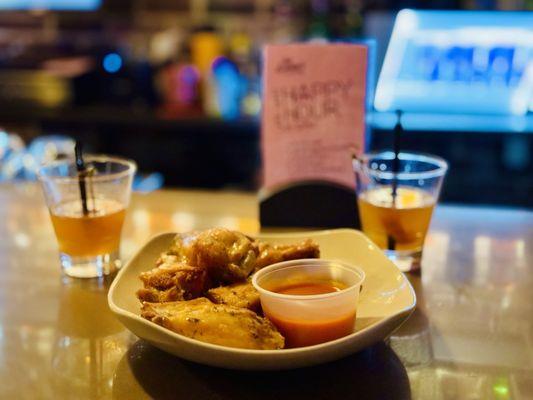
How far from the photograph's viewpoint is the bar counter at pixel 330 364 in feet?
2.83

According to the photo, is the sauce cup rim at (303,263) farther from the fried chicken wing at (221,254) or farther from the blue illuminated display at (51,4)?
the blue illuminated display at (51,4)

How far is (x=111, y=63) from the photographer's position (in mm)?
4043

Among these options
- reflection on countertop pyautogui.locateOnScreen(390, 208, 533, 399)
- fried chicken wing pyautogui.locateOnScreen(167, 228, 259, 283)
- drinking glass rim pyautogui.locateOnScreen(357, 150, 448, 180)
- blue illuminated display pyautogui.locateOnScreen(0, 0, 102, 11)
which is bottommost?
reflection on countertop pyautogui.locateOnScreen(390, 208, 533, 399)

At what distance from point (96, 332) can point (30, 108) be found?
3.17 meters

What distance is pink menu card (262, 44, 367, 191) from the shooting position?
1524mm

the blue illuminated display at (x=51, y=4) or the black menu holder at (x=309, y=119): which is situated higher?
the blue illuminated display at (x=51, y=4)

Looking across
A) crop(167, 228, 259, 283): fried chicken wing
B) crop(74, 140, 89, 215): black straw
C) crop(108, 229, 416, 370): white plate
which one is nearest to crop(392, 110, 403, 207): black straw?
crop(108, 229, 416, 370): white plate

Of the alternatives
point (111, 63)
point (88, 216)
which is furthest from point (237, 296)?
point (111, 63)

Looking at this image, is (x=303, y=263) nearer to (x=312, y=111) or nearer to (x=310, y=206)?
(x=310, y=206)

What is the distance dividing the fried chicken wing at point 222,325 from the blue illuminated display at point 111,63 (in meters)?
3.39

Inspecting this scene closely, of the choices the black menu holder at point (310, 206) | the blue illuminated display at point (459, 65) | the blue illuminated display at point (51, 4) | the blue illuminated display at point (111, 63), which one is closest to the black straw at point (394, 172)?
the black menu holder at point (310, 206)

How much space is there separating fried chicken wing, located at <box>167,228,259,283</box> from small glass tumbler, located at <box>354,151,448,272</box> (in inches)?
12.4

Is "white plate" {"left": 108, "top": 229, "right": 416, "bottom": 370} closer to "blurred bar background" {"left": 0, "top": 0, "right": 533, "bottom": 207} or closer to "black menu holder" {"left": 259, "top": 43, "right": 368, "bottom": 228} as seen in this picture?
"black menu holder" {"left": 259, "top": 43, "right": 368, "bottom": 228}

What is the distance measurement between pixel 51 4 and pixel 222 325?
155 inches
